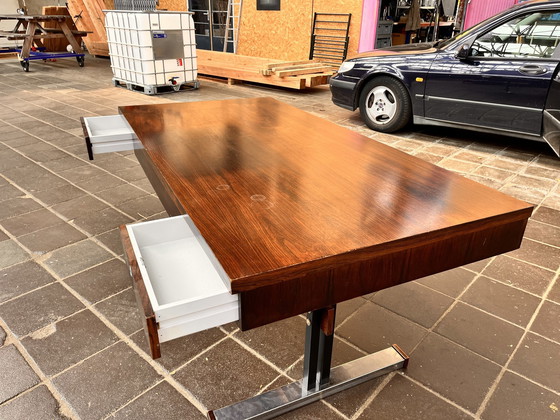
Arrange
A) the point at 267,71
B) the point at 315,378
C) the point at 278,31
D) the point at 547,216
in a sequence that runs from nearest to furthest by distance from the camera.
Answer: the point at 315,378 < the point at 547,216 < the point at 267,71 < the point at 278,31

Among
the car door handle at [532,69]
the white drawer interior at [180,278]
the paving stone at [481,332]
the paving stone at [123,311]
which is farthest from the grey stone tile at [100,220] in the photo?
the car door handle at [532,69]

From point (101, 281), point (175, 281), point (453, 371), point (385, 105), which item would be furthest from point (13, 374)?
point (385, 105)

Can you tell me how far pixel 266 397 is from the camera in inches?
60.2

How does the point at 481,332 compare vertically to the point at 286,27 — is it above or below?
below

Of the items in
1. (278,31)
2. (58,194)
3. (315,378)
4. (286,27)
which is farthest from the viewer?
(278,31)

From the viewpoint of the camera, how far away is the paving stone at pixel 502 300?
80.4 inches

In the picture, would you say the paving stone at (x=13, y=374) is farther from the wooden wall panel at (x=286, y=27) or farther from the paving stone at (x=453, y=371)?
the wooden wall panel at (x=286, y=27)

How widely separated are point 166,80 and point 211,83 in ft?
4.48

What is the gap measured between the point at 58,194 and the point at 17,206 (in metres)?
0.29

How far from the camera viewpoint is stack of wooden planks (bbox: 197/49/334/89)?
7.09 m

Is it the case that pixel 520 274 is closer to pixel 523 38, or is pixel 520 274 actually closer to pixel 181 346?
pixel 181 346

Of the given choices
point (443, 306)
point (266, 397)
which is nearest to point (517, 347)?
point (443, 306)

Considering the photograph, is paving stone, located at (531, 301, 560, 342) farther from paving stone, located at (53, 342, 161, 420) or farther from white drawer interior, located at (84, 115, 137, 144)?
white drawer interior, located at (84, 115, 137, 144)

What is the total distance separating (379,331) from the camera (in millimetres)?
1933
